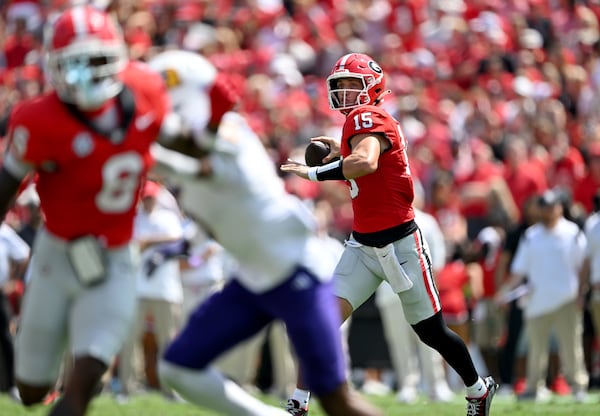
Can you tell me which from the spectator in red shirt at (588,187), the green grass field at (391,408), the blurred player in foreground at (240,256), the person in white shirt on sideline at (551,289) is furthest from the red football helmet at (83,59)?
the spectator in red shirt at (588,187)

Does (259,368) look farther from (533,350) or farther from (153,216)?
(533,350)

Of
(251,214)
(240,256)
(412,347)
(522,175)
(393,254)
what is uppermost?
(251,214)

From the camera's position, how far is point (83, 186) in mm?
5277

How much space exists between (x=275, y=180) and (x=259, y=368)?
7774mm

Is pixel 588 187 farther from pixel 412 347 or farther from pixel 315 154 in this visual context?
pixel 315 154

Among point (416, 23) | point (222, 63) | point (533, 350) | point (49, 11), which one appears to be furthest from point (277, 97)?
point (533, 350)

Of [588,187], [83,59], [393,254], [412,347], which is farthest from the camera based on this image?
[588,187]

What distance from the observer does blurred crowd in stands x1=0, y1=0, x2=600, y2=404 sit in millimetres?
13008

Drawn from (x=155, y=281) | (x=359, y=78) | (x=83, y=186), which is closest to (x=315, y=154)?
(x=359, y=78)

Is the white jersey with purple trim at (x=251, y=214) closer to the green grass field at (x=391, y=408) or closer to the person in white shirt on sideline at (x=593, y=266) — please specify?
the green grass field at (x=391, y=408)

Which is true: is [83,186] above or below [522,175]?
above

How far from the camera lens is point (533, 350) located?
1130cm

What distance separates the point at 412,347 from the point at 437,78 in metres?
5.18

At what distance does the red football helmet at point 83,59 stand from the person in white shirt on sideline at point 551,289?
6.61 m
